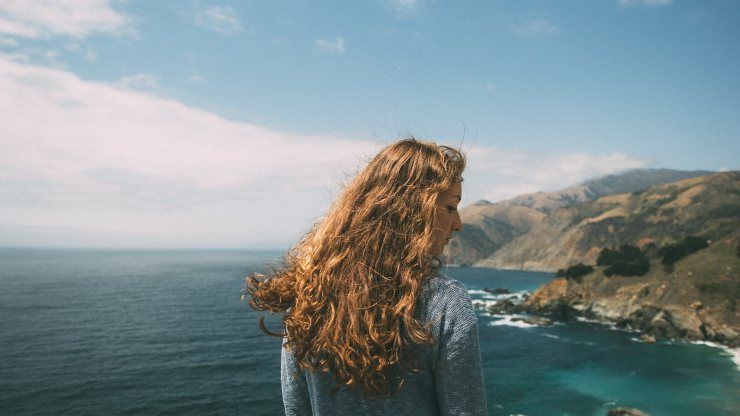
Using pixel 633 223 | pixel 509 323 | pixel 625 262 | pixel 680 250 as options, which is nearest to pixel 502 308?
pixel 509 323

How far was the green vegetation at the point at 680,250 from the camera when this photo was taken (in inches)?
2282

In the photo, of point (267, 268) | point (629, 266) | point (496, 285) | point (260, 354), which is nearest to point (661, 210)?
point (496, 285)

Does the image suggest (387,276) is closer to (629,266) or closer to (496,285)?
(629,266)

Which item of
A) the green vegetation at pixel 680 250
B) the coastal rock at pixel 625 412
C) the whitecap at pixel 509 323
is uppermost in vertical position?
the green vegetation at pixel 680 250

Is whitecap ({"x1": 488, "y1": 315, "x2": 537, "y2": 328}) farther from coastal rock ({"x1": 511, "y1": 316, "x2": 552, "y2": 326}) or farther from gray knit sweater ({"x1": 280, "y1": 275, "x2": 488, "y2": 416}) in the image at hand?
gray knit sweater ({"x1": 280, "y1": 275, "x2": 488, "y2": 416})

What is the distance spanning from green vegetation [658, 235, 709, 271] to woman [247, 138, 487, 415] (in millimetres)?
68508

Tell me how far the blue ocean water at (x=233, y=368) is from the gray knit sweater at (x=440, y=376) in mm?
29738

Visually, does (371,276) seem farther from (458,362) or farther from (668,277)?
(668,277)

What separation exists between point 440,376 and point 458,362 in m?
0.10

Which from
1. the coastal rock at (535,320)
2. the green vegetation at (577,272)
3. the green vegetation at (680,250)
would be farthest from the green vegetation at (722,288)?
the green vegetation at (577,272)

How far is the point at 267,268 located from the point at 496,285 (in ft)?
366

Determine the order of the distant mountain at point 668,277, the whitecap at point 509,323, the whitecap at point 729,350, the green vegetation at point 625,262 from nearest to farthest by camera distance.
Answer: the whitecap at point 729,350 < the distant mountain at point 668,277 < the whitecap at point 509,323 < the green vegetation at point 625,262

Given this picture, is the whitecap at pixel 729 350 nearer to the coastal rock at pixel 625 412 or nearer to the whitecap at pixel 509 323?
the coastal rock at pixel 625 412

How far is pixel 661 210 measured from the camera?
11162 centimetres
